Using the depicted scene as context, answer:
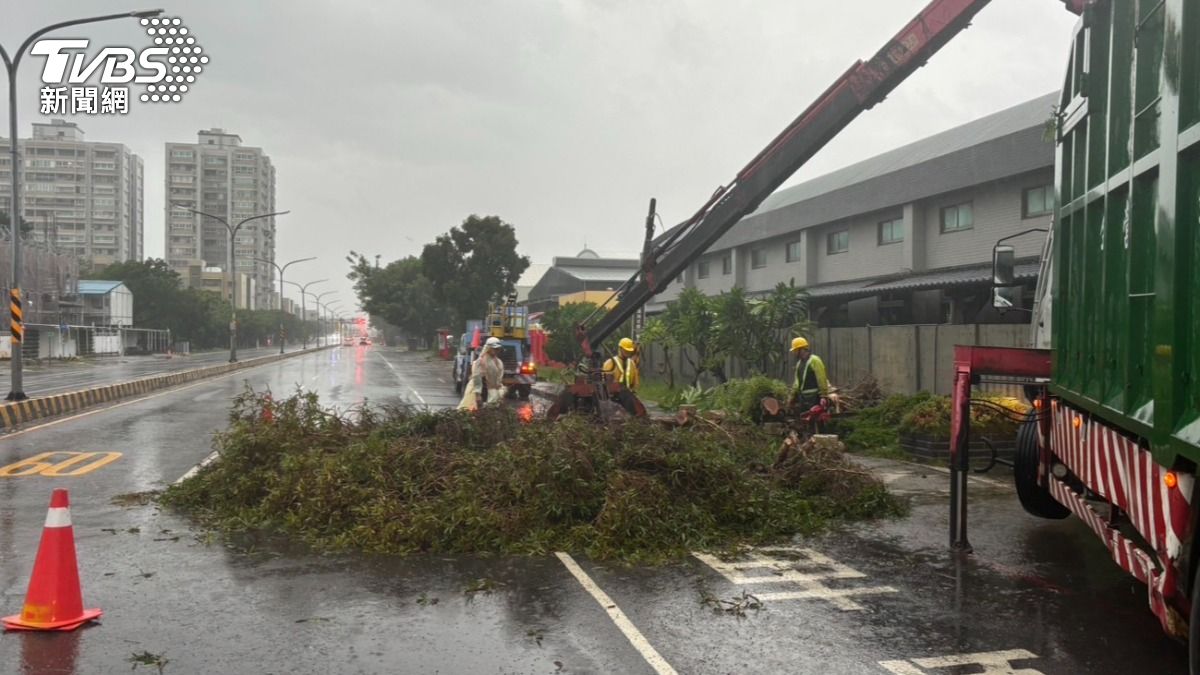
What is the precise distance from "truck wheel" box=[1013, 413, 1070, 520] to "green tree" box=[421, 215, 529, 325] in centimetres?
5710

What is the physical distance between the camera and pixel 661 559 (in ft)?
25.0

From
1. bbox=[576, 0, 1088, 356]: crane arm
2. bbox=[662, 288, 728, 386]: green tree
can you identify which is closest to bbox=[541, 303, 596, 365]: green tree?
bbox=[662, 288, 728, 386]: green tree

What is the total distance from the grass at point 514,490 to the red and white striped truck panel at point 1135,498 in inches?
108

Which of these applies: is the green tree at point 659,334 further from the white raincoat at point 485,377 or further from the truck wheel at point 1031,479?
the truck wheel at point 1031,479

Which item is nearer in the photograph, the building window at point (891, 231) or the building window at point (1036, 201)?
the building window at point (1036, 201)

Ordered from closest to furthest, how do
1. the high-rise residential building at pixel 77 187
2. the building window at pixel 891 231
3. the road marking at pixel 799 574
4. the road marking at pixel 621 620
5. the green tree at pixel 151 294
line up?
the road marking at pixel 621 620
the road marking at pixel 799 574
the building window at pixel 891 231
the green tree at pixel 151 294
the high-rise residential building at pixel 77 187

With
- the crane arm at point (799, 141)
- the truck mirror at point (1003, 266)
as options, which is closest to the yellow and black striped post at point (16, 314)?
the crane arm at point (799, 141)

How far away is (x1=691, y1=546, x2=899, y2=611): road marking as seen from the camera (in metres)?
6.62

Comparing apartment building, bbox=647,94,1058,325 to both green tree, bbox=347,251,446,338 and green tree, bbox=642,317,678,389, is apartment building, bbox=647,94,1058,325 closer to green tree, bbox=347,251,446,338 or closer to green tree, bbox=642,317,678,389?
green tree, bbox=642,317,678,389

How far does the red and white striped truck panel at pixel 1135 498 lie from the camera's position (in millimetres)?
4023

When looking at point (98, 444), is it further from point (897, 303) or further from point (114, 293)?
point (114, 293)

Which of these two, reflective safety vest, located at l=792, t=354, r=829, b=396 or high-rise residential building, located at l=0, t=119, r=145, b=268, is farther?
high-rise residential building, located at l=0, t=119, r=145, b=268

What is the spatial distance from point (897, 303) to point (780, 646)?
76.7 ft

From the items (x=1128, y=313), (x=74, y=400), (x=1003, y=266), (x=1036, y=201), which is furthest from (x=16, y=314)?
(x=1036, y=201)
